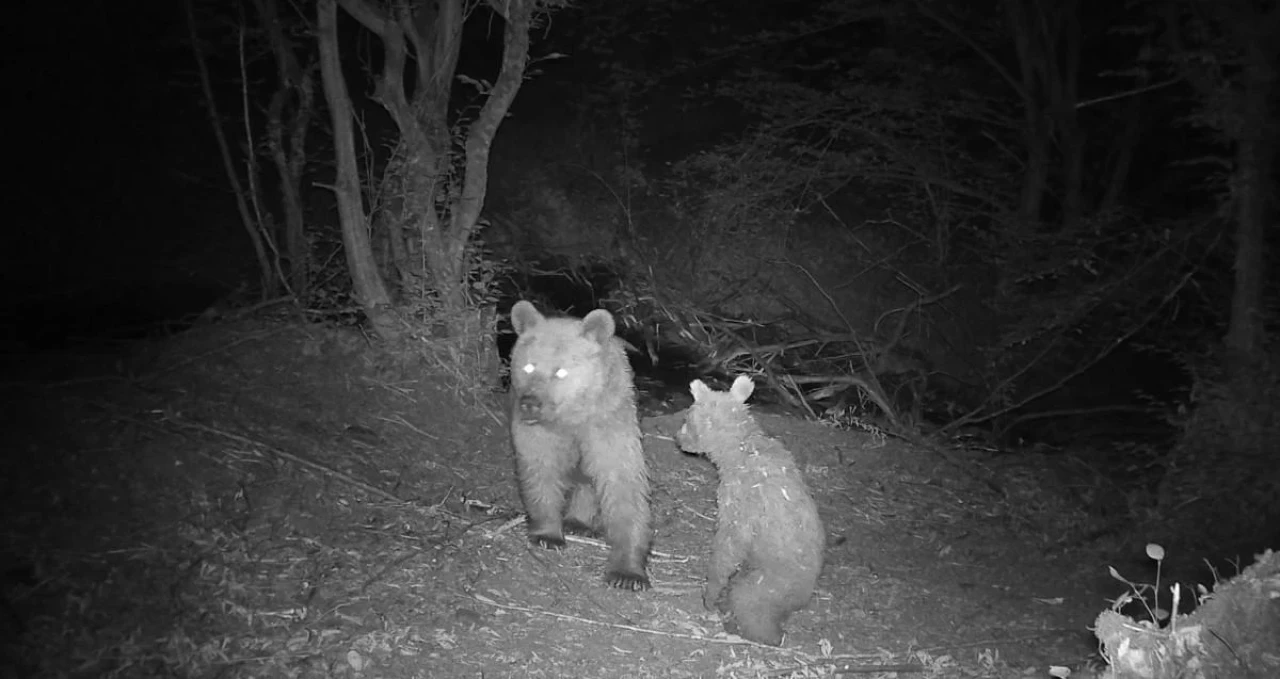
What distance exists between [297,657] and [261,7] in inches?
264

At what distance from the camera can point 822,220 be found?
57.7 ft

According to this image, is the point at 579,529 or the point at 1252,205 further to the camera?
the point at 1252,205

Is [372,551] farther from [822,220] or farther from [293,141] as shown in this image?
[822,220]

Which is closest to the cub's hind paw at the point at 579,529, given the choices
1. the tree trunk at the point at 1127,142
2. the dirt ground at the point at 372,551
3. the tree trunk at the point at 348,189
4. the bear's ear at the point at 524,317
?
the dirt ground at the point at 372,551

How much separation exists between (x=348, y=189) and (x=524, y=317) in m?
2.90

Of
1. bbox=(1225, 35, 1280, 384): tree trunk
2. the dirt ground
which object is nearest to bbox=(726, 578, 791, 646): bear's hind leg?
the dirt ground

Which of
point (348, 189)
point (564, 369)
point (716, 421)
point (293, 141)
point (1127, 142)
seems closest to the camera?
point (716, 421)

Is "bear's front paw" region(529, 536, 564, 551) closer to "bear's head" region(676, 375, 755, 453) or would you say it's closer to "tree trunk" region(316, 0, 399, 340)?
"bear's head" region(676, 375, 755, 453)

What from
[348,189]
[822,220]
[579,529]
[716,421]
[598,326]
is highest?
[348,189]

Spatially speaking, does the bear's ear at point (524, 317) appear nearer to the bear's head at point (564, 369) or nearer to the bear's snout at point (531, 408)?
the bear's head at point (564, 369)

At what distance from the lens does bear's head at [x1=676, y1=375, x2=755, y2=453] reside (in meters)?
5.93

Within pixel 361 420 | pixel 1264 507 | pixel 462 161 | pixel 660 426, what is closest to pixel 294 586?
pixel 361 420

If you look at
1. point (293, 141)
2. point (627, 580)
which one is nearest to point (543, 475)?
point (627, 580)

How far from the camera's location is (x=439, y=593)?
17.8 ft
